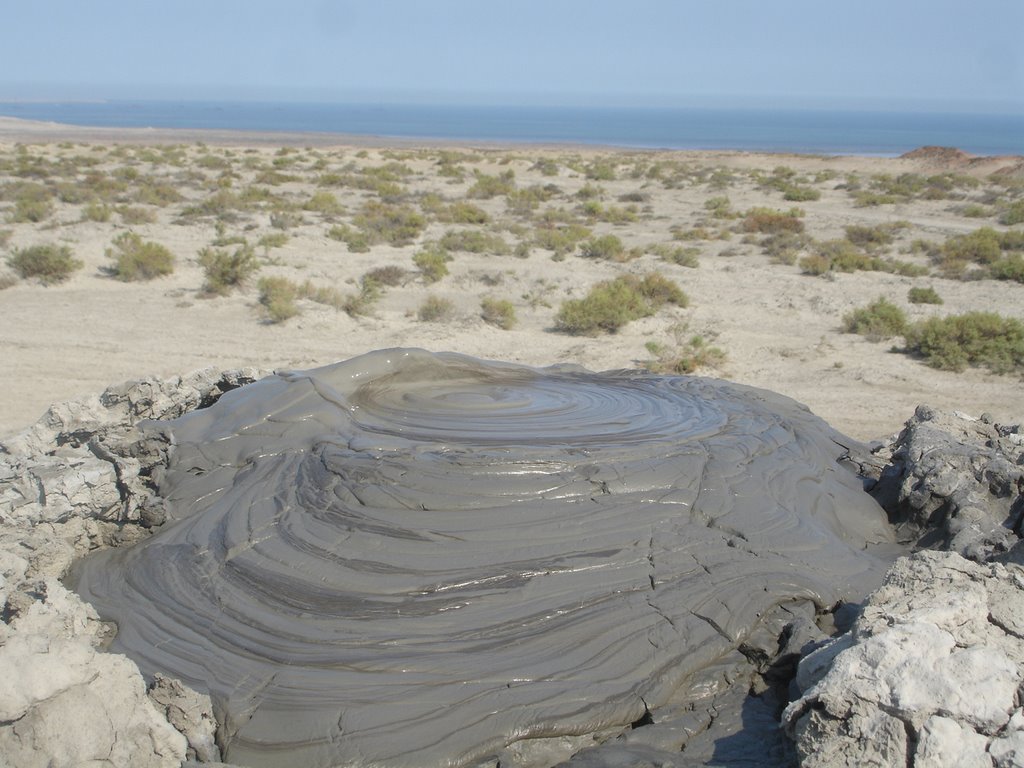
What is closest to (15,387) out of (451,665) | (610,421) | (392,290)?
(392,290)

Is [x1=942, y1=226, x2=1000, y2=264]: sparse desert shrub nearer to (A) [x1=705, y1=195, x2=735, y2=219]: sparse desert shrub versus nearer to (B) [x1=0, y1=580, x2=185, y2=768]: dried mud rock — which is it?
(A) [x1=705, y1=195, x2=735, y2=219]: sparse desert shrub

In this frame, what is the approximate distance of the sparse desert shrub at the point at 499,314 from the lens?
43.8 feet

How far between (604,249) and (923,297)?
21.3 ft

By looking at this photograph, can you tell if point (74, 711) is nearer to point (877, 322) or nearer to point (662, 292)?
point (877, 322)

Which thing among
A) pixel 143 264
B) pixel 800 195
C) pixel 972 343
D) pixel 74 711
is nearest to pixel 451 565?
pixel 74 711

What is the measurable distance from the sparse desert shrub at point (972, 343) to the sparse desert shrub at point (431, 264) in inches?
323

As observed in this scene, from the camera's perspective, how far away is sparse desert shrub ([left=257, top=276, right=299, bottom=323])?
1302 cm

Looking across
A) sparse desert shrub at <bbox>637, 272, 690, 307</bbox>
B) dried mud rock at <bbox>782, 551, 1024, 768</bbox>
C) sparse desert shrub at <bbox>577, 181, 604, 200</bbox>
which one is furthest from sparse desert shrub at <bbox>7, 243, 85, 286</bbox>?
sparse desert shrub at <bbox>577, 181, 604, 200</bbox>

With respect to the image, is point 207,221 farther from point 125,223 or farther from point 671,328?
point 671,328

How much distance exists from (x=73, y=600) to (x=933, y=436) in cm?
564

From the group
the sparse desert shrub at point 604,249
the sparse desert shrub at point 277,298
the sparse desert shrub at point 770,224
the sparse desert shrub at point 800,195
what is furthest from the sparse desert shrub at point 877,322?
the sparse desert shrub at point 800,195

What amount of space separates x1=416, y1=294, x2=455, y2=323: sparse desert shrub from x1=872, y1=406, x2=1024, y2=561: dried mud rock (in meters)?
8.43

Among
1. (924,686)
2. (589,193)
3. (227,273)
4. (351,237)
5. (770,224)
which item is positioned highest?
(924,686)

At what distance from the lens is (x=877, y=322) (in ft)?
42.2
